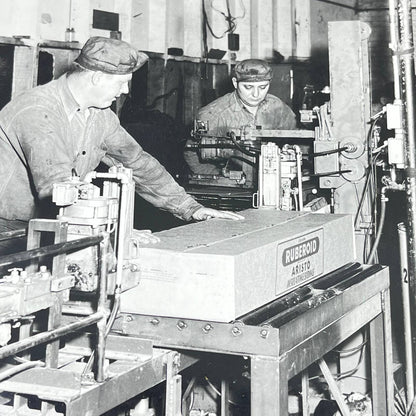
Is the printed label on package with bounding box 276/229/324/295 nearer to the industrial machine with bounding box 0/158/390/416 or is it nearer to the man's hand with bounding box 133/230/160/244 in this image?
the industrial machine with bounding box 0/158/390/416

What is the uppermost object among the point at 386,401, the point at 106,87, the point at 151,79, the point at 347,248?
the point at 151,79

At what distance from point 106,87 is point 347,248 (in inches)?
53.0

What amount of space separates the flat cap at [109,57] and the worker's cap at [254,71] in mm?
2607

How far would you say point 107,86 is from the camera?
2.68 meters

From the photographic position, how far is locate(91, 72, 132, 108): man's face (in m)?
2.65

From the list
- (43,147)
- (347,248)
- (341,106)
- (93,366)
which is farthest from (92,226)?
(341,106)

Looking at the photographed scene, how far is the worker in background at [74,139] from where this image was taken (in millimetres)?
2490

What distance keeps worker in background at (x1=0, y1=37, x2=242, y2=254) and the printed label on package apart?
1.54 feet

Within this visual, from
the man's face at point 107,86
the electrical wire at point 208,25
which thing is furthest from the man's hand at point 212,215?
the electrical wire at point 208,25

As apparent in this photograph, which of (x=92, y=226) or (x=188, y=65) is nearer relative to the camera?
(x=92, y=226)

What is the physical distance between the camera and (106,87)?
8.82ft

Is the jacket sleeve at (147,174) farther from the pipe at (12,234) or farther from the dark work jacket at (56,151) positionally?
the pipe at (12,234)

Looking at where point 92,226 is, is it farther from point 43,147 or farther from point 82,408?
point 43,147

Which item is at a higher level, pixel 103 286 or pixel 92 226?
pixel 92 226
